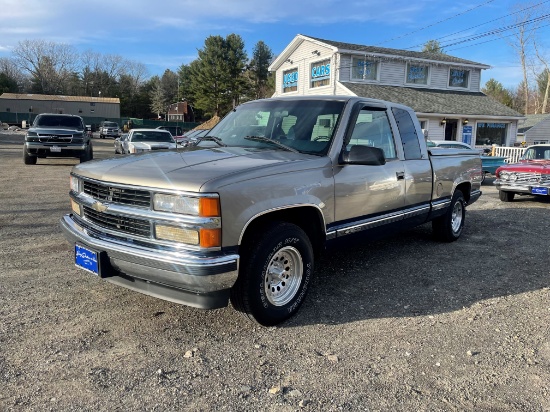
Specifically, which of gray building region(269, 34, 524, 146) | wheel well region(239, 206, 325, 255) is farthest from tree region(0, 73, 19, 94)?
wheel well region(239, 206, 325, 255)

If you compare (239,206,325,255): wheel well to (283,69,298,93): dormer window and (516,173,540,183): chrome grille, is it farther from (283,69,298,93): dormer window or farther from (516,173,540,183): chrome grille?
(283,69,298,93): dormer window

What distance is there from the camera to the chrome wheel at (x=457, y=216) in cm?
657

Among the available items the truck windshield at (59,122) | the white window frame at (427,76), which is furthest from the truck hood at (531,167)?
the white window frame at (427,76)

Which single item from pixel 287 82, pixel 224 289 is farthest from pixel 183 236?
pixel 287 82

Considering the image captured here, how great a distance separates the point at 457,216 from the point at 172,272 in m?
5.15

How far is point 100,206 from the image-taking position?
345cm

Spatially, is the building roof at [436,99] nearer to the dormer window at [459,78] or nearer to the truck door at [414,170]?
the dormer window at [459,78]

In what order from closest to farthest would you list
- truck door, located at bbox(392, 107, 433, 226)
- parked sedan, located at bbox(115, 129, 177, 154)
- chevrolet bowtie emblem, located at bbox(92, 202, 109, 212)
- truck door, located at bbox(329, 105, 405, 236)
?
chevrolet bowtie emblem, located at bbox(92, 202, 109, 212) → truck door, located at bbox(329, 105, 405, 236) → truck door, located at bbox(392, 107, 433, 226) → parked sedan, located at bbox(115, 129, 177, 154)

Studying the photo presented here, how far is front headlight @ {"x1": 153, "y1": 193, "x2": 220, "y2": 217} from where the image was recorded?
116 inches

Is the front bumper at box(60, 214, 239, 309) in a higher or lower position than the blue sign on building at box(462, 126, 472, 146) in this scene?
lower

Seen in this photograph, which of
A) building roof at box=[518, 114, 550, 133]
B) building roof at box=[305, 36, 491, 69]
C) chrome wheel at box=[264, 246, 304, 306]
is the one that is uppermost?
building roof at box=[305, 36, 491, 69]

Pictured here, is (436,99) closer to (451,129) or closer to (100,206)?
(451,129)

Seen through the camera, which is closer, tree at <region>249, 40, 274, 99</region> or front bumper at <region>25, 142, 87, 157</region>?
front bumper at <region>25, 142, 87, 157</region>

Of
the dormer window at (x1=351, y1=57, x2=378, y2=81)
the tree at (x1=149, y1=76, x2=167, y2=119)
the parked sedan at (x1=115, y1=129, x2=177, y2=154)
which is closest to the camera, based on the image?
the parked sedan at (x1=115, y1=129, x2=177, y2=154)
